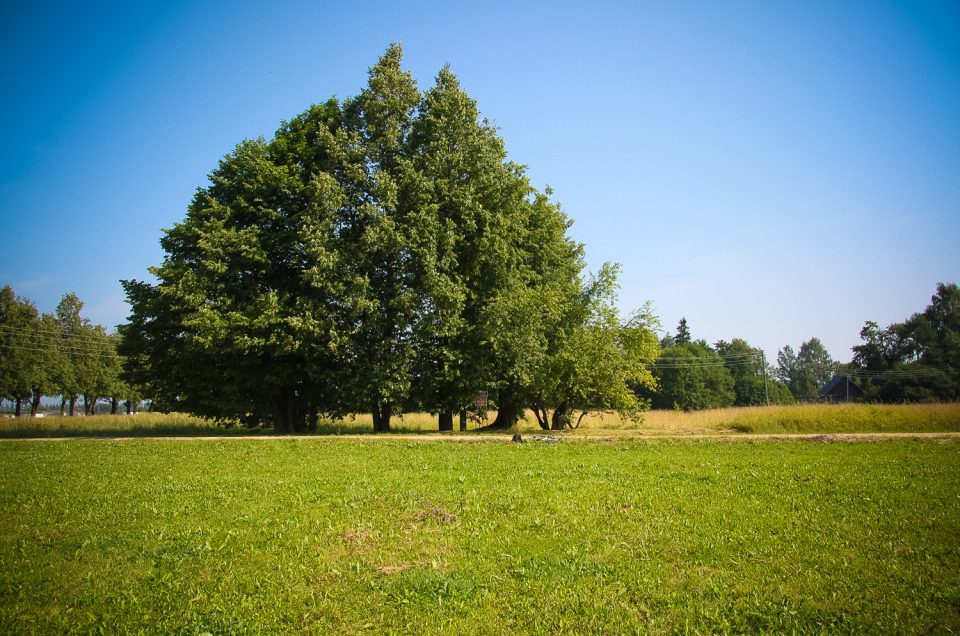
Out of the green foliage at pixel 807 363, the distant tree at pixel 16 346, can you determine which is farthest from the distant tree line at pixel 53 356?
the green foliage at pixel 807 363

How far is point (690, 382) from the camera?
97375 millimetres

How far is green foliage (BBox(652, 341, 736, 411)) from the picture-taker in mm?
95688

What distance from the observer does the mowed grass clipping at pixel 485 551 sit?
204 inches

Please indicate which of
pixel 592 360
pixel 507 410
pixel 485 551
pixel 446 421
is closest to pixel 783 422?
pixel 592 360

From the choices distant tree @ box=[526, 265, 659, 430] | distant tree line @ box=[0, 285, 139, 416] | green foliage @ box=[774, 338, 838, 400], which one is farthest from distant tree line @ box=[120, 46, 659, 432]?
green foliage @ box=[774, 338, 838, 400]

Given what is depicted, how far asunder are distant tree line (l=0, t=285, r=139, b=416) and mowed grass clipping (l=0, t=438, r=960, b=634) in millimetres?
58314

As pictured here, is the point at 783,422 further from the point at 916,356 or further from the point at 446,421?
the point at 916,356

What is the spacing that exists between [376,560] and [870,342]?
104403mm

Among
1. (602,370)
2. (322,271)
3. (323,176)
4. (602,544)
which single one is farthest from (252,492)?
(602,370)

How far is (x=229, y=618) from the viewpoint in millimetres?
5203

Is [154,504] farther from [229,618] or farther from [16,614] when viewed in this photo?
[229,618]

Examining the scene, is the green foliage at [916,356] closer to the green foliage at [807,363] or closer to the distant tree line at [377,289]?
the distant tree line at [377,289]

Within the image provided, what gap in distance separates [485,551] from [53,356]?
7583cm

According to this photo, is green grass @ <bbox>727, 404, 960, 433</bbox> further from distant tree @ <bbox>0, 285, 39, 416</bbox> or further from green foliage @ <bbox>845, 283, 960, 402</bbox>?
distant tree @ <bbox>0, 285, 39, 416</bbox>
